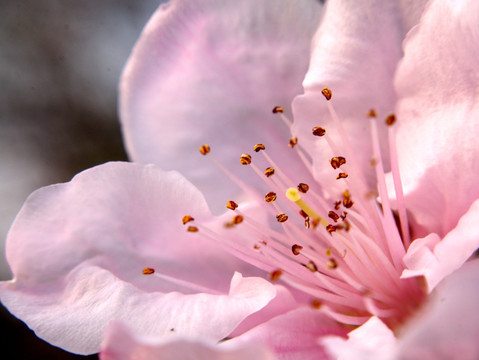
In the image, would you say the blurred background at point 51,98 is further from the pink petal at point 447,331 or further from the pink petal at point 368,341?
the pink petal at point 447,331

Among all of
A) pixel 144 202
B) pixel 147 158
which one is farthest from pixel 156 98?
pixel 144 202

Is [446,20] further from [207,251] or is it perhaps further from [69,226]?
[69,226]

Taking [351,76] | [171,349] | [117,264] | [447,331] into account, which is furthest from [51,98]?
[447,331]

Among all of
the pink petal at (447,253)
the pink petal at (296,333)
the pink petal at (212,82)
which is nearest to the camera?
the pink petal at (447,253)

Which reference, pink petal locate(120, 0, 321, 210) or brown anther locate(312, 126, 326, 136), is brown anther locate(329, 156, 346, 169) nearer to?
brown anther locate(312, 126, 326, 136)

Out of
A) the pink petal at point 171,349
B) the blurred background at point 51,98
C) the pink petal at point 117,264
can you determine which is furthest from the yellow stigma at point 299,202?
the blurred background at point 51,98
